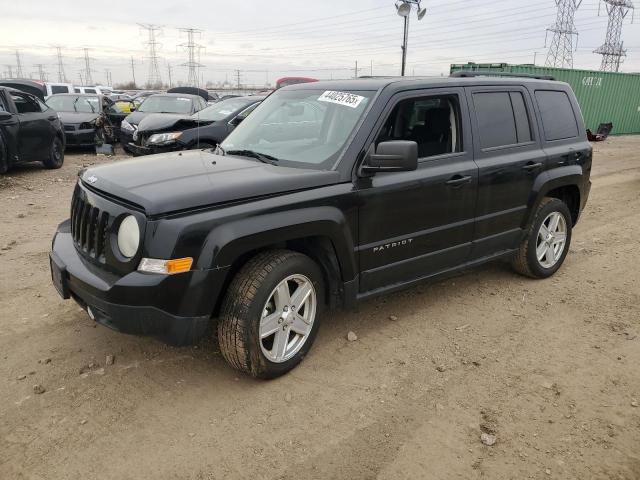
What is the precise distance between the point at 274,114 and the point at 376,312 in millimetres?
1799

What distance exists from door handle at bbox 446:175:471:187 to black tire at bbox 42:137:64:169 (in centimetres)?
922

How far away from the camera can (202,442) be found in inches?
107

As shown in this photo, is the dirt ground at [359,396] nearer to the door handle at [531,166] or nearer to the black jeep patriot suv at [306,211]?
the black jeep patriot suv at [306,211]

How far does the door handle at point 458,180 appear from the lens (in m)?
3.91

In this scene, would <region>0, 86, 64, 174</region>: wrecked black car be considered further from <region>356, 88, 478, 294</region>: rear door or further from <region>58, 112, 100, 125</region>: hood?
<region>356, 88, 478, 294</region>: rear door

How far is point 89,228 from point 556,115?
419cm

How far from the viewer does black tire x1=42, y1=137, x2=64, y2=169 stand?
10570 millimetres

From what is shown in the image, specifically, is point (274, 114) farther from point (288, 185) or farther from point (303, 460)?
point (303, 460)

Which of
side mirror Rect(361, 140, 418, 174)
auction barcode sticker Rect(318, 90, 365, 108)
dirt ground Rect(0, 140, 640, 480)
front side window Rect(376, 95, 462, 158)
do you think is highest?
auction barcode sticker Rect(318, 90, 365, 108)

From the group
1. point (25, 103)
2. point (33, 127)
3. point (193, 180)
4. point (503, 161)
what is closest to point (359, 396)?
point (193, 180)

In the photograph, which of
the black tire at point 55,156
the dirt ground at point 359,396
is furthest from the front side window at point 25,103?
the dirt ground at point 359,396

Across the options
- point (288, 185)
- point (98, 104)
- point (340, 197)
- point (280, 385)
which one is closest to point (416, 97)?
point (340, 197)

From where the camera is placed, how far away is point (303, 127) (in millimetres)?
3877

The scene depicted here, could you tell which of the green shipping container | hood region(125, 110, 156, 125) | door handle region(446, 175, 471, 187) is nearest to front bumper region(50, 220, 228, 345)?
door handle region(446, 175, 471, 187)
